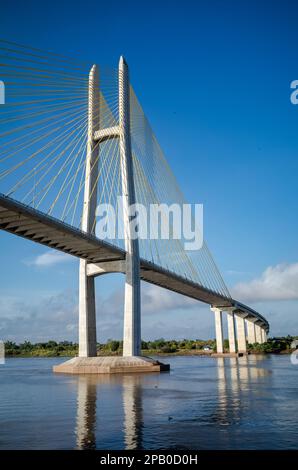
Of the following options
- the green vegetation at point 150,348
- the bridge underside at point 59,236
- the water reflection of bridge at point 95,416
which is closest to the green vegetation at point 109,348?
the green vegetation at point 150,348

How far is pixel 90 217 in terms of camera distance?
36.8 metres

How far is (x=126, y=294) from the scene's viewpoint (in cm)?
3694

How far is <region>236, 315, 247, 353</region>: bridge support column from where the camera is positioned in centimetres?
8725

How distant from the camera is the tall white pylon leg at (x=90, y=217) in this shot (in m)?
36.7

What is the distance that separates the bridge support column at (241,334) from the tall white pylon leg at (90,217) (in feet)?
177

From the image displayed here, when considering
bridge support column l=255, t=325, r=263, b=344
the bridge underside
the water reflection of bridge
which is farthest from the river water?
bridge support column l=255, t=325, r=263, b=344

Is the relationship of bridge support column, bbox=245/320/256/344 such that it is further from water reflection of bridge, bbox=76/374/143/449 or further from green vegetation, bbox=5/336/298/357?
water reflection of bridge, bbox=76/374/143/449

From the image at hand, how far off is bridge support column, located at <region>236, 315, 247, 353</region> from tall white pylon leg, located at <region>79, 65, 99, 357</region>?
53.9 m

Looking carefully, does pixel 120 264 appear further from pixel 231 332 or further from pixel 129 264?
pixel 231 332

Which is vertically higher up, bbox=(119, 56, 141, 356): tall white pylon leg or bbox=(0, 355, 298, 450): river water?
bbox=(119, 56, 141, 356): tall white pylon leg

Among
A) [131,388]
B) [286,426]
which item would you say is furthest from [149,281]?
[286,426]

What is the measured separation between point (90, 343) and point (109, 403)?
2030cm

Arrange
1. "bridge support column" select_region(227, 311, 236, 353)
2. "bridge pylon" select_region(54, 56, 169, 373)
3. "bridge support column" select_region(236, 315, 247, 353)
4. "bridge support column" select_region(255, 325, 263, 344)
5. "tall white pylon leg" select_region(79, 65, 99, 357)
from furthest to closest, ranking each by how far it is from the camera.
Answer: "bridge support column" select_region(255, 325, 263, 344), "bridge support column" select_region(236, 315, 247, 353), "bridge support column" select_region(227, 311, 236, 353), "tall white pylon leg" select_region(79, 65, 99, 357), "bridge pylon" select_region(54, 56, 169, 373)
